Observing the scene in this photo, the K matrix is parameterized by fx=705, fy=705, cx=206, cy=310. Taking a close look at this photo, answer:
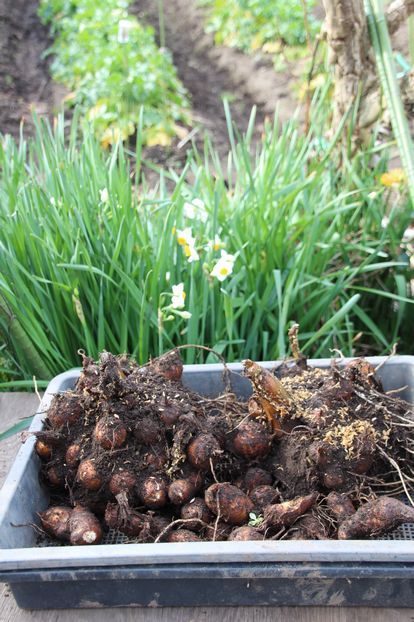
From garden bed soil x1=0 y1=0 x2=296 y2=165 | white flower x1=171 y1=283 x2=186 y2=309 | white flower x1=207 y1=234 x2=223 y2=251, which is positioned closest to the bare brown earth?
garden bed soil x1=0 y1=0 x2=296 y2=165

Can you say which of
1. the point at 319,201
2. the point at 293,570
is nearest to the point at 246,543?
the point at 293,570

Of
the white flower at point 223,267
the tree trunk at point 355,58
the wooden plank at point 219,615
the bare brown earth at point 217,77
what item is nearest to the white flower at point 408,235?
the tree trunk at point 355,58

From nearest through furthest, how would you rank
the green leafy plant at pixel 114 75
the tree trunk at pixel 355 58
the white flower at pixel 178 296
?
the white flower at pixel 178 296
the tree trunk at pixel 355 58
the green leafy plant at pixel 114 75

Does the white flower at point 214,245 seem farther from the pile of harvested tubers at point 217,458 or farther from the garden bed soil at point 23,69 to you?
the garden bed soil at point 23,69

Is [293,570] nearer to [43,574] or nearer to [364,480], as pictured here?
[364,480]

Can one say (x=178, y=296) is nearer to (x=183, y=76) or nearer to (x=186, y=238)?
(x=186, y=238)

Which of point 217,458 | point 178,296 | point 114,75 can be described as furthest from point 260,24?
point 217,458
